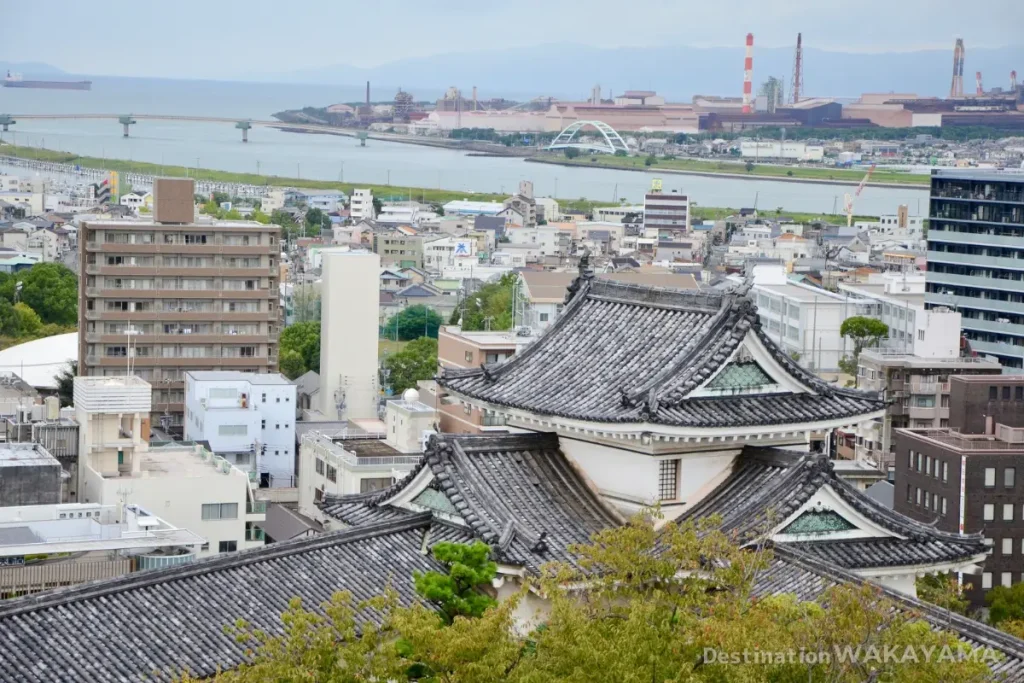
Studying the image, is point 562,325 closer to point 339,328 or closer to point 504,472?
point 504,472

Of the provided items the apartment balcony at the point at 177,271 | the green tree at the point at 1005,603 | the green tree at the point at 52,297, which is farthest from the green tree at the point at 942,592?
the green tree at the point at 52,297

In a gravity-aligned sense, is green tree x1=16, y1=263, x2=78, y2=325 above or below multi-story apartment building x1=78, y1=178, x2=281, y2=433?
below

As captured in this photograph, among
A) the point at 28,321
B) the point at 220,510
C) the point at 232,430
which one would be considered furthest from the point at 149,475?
the point at 28,321

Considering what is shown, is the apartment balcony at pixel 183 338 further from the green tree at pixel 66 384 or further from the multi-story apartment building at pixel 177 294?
the green tree at pixel 66 384

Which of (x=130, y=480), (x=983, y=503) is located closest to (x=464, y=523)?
(x=130, y=480)

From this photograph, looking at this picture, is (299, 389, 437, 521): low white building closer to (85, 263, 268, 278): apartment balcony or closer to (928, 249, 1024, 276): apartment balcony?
(85, 263, 268, 278): apartment balcony

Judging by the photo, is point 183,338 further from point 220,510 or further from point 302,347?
point 220,510

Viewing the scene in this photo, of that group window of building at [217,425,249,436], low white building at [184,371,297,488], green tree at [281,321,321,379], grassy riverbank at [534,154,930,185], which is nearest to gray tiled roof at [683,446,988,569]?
low white building at [184,371,297,488]

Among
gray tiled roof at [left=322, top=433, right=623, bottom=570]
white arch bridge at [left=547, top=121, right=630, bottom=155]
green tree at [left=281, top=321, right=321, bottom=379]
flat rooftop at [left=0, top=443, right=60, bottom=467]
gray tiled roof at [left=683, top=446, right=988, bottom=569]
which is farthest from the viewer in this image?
white arch bridge at [left=547, top=121, right=630, bottom=155]
